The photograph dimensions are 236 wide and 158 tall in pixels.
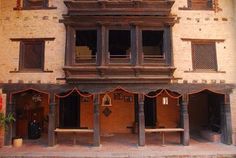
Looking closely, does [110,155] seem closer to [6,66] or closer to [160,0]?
[6,66]

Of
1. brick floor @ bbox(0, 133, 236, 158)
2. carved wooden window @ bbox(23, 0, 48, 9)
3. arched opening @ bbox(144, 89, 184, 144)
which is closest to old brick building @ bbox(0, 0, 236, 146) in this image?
carved wooden window @ bbox(23, 0, 48, 9)

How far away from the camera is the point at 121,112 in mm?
16312

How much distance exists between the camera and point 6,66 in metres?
13.0

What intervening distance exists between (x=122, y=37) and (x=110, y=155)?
673cm

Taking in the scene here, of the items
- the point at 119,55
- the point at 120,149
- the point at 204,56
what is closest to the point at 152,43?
the point at 204,56

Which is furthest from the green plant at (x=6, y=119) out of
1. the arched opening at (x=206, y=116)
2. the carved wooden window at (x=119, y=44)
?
the arched opening at (x=206, y=116)

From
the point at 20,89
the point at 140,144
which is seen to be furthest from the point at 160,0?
the point at 20,89

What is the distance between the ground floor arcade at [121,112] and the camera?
12703mm

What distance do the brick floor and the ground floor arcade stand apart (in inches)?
13.5

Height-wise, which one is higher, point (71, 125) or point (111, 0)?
point (111, 0)

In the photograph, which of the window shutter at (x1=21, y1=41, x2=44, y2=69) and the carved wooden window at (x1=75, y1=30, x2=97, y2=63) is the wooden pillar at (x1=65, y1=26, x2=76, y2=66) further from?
the window shutter at (x1=21, y1=41, x2=44, y2=69)

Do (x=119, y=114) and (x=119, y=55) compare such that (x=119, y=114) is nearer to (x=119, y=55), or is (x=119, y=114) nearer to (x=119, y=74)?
(x=119, y=74)

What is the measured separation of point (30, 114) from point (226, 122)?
36.2 feet

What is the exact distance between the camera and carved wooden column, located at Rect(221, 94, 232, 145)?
1286 cm
